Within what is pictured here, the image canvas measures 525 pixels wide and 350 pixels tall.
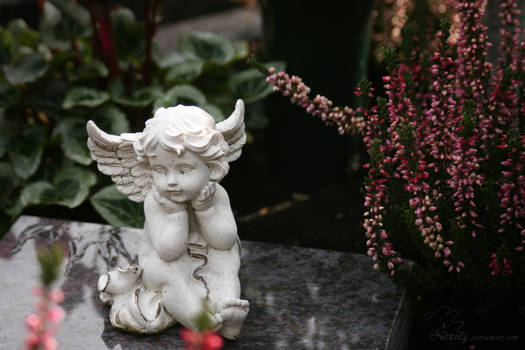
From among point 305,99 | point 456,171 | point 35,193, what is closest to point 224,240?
point 305,99

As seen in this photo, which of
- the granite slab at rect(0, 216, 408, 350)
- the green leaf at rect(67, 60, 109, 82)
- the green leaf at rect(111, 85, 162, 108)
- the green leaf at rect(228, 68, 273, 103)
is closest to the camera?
the granite slab at rect(0, 216, 408, 350)

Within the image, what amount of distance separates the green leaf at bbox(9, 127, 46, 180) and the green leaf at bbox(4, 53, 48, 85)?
0.90 ft

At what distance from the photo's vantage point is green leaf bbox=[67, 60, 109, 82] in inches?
149

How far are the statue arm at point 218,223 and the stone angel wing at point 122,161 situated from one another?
251 millimetres

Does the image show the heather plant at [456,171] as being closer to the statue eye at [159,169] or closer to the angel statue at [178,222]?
the angel statue at [178,222]

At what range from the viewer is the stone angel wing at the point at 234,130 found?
7.09 ft

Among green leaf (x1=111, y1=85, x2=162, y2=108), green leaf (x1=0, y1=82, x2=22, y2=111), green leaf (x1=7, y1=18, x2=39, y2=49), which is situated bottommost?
green leaf (x1=0, y1=82, x2=22, y2=111)

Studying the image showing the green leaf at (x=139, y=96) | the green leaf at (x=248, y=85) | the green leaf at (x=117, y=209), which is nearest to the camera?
the green leaf at (x=117, y=209)

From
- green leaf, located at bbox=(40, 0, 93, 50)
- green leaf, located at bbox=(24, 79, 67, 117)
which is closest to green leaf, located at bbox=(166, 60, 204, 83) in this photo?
green leaf, located at bbox=(40, 0, 93, 50)

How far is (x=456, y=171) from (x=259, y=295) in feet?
2.68

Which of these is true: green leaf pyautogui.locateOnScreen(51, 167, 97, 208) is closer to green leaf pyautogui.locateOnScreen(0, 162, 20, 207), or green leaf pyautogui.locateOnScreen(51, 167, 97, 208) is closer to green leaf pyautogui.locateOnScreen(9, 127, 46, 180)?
green leaf pyautogui.locateOnScreen(9, 127, 46, 180)

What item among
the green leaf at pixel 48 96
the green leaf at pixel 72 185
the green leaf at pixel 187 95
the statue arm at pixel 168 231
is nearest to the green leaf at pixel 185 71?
the green leaf at pixel 187 95

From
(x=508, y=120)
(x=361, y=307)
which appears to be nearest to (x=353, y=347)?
(x=361, y=307)

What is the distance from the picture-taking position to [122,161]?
2291mm
